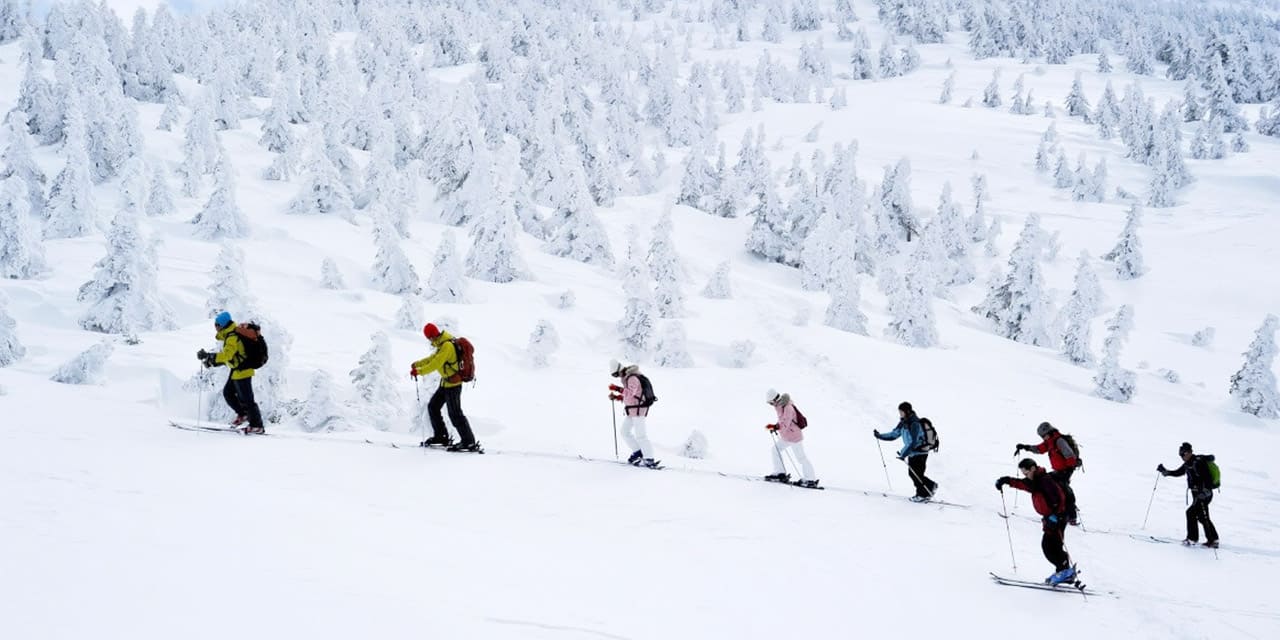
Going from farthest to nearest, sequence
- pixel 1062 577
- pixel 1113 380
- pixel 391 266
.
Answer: pixel 1113 380
pixel 391 266
pixel 1062 577

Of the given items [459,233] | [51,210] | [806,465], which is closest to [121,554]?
[806,465]

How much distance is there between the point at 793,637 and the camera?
672 centimetres

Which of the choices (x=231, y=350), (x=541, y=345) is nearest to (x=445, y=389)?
(x=231, y=350)

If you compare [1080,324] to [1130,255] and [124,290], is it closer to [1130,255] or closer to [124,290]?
[1130,255]

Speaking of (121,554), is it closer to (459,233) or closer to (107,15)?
(459,233)

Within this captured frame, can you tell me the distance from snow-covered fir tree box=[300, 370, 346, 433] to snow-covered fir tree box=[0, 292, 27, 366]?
6477mm

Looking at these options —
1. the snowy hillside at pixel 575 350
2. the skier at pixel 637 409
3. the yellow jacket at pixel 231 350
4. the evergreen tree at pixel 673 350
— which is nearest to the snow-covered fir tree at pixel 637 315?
the snowy hillside at pixel 575 350

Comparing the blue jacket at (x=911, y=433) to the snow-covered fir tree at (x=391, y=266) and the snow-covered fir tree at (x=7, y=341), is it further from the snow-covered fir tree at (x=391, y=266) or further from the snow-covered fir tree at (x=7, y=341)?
the snow-covered fir tree at (x=391, y=266)

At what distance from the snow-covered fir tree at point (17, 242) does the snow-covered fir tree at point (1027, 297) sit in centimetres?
4412

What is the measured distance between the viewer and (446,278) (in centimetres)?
2834

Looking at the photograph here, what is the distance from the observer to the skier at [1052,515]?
851 cm

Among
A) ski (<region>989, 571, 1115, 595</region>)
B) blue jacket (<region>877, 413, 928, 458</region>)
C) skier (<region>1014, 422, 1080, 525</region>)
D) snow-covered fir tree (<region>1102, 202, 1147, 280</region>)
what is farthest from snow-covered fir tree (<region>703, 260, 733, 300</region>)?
snow-covered fir tree (<region>1102, 202, 1147, 280</region>)

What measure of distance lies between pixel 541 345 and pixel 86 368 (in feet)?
39.2

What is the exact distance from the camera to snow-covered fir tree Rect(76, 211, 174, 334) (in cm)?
1836
